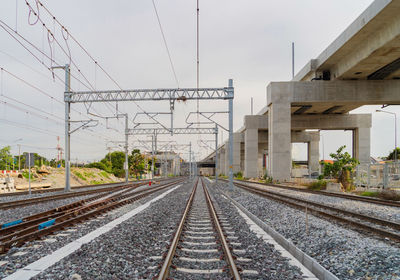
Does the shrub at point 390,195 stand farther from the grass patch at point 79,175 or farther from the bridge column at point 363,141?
the grass patch at point 79,175

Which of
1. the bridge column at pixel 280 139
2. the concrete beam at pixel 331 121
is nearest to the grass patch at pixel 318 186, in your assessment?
the bridge column at pixel 280 139

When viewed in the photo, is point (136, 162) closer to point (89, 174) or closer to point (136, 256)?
point (89, 174)

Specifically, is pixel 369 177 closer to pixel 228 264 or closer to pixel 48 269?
pixel 228 264

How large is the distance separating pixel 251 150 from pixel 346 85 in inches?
1045

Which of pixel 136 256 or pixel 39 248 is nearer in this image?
pixel 136 256

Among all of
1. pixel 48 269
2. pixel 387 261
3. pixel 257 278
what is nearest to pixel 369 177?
pixel 387 261

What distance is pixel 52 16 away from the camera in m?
14.0

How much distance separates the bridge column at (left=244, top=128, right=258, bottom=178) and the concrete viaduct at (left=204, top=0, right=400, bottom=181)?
8.89 meters

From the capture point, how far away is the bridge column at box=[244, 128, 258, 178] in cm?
5753

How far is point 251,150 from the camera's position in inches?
2313

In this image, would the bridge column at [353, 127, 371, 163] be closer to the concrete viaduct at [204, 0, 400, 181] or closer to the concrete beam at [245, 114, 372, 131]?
the concrete viaduct at [204, 0, 400, 181]

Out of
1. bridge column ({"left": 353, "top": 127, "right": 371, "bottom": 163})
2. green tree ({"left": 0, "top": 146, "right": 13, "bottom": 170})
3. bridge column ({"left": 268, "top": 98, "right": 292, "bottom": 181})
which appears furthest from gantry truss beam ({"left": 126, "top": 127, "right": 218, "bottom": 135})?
green tree ({"left": 0, "top": 146, "right": 13, "bottom": 170})

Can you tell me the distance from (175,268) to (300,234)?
4.33 meters

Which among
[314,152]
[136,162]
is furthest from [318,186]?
[136,162]
